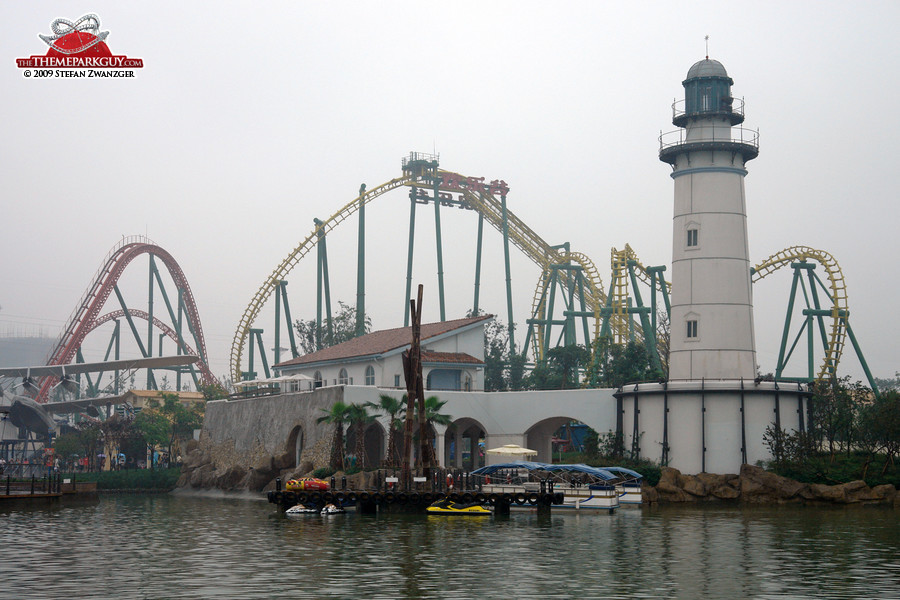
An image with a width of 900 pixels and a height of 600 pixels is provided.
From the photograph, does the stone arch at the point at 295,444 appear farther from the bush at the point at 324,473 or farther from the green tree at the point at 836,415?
the green tree at the point at 836,415

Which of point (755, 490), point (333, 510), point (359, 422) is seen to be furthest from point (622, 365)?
point (333, 510)

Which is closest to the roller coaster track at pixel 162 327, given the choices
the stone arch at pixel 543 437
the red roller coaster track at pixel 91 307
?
the red roller coaster track at pixel 91 307

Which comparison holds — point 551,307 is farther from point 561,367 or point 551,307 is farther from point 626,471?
point 626,471

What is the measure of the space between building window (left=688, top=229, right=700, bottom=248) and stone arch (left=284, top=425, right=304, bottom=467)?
22.5 meters

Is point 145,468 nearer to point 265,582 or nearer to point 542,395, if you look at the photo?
point 542,395

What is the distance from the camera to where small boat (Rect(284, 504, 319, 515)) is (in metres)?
41.9

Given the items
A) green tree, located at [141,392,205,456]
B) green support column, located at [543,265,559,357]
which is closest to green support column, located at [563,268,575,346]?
green support column, located at [543,265,559,357]

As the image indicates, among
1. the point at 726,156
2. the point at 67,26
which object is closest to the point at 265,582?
the point at 67,26

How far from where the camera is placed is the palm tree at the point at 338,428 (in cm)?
4997

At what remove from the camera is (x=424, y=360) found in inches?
2264

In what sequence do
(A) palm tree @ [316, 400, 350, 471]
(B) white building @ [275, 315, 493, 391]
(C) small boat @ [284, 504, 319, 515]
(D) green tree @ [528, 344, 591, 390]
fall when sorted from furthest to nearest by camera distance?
(D) green tree @ [528, 344, 591, 390]
(B) white building @ [275, 315, 493, 391]
(A) palm tree @ [316, 400, 350, 471]
(C) small boat @ [284, 504, 319, 515]

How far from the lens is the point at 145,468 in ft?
230

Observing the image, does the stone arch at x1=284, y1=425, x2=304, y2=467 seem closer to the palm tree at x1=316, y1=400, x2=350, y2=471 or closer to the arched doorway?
the arched doorway

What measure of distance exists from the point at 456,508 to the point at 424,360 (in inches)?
714
